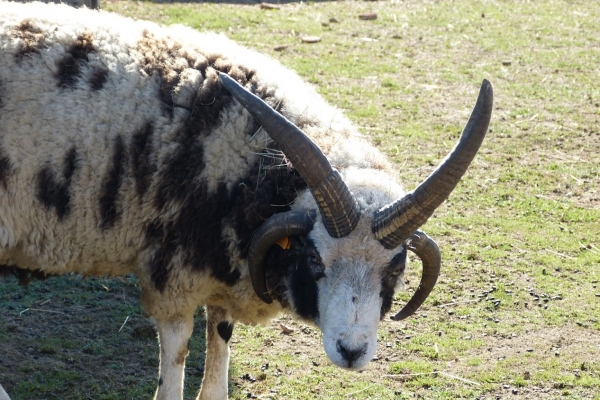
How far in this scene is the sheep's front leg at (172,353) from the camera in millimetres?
6109

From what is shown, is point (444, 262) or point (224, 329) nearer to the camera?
point (224, 329)

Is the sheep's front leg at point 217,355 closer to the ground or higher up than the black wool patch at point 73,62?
closer to the ground

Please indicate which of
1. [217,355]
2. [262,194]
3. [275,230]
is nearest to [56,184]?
[262,194]

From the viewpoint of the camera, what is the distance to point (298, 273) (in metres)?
5.70

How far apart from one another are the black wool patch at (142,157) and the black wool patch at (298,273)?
0.90m

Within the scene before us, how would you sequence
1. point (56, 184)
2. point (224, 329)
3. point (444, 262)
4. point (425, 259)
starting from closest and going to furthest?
point (56, 184)
point (425, 259)
point (224, 329)
point (444, 262)

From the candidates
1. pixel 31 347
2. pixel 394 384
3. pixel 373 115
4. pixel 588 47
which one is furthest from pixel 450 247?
pixel 588 47

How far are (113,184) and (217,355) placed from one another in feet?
5.06

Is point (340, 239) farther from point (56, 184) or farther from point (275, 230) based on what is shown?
point (56, 184)

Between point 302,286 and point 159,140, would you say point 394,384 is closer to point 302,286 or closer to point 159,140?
point 302,286

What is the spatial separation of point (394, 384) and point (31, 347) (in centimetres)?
282

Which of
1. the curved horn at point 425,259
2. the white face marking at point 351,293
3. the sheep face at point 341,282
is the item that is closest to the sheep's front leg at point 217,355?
the sheep face at point 341,282

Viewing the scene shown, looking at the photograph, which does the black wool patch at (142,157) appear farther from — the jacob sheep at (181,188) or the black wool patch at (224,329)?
the black wool patch at (224,329)

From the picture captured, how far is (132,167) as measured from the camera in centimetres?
571
